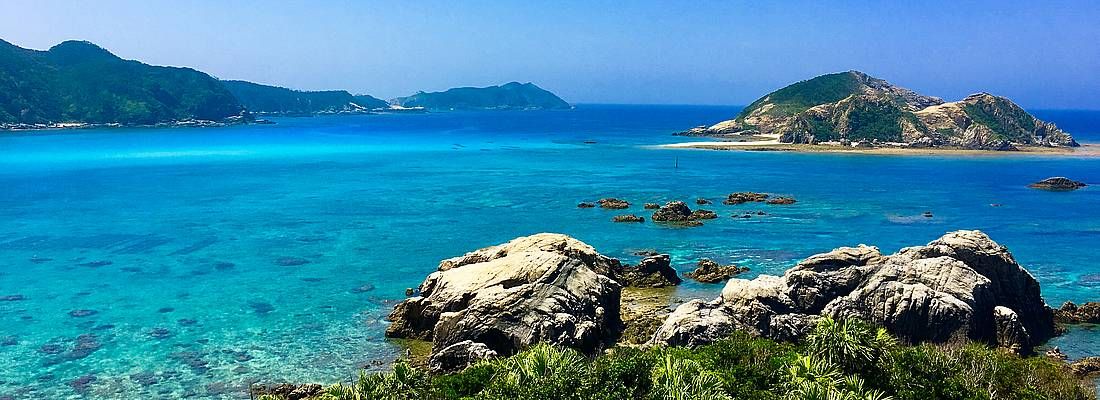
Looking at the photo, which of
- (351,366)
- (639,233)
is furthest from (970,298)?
(639,233)

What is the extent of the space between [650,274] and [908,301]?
1944 centimetres

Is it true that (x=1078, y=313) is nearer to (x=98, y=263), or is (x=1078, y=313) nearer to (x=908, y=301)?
(x=908, y=301)

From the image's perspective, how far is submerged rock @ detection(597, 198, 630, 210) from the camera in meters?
90.7

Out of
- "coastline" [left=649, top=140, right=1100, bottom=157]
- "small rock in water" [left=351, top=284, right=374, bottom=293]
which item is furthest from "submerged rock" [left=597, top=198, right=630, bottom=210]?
"coastline" [left=649, top=140, right=1100, bottom=157]

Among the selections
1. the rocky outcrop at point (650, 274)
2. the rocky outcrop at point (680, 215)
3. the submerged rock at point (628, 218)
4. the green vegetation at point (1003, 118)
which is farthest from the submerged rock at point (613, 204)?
the green vegetation at point (1003, 118)

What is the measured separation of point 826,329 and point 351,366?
2375 cm

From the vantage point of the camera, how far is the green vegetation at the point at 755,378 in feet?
80.2

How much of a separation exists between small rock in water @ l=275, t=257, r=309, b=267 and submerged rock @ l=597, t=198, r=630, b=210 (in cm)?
3994

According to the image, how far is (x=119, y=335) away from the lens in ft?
141

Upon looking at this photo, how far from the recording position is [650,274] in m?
55.1

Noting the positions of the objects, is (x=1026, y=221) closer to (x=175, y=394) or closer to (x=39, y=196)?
(x=175, y=394)

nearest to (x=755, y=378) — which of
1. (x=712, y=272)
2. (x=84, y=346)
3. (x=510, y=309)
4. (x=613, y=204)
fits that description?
(x=510, y=309)

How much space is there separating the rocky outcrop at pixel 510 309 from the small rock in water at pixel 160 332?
12.8m

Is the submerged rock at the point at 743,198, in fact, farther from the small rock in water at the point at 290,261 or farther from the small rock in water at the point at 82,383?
the small rock in water at the point at 82,383
